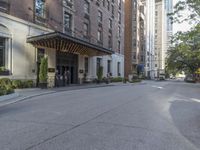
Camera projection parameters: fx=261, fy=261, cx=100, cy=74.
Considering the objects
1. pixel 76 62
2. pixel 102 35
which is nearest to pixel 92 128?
pixel 76 62

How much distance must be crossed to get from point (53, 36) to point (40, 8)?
17.4ft

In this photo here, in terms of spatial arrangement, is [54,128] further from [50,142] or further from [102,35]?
[102,35]

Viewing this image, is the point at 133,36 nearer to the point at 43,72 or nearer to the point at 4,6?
the point at 43,72

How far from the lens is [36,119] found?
331 inches

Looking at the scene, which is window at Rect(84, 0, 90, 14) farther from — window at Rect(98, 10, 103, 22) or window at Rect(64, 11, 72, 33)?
window at Rect(64, 11, 72, 33)

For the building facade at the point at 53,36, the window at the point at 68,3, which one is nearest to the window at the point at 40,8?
the building facade at the point at 53,36

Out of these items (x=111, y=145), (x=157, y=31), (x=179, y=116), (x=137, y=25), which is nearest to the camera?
(x=111, y=145)

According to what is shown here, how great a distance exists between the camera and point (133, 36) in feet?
241

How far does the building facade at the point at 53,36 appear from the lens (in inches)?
845

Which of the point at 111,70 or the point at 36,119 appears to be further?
the point at 111,70

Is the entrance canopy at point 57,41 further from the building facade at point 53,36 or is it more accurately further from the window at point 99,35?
the window at point 99,35

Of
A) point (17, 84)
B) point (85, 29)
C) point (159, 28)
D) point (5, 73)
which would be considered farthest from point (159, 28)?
point (5, 73)

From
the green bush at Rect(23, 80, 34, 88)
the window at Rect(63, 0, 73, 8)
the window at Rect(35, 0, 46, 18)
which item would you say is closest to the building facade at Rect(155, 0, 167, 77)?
the window at Rect(63, 0, 73, 8)

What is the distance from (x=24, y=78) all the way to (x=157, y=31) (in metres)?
120
